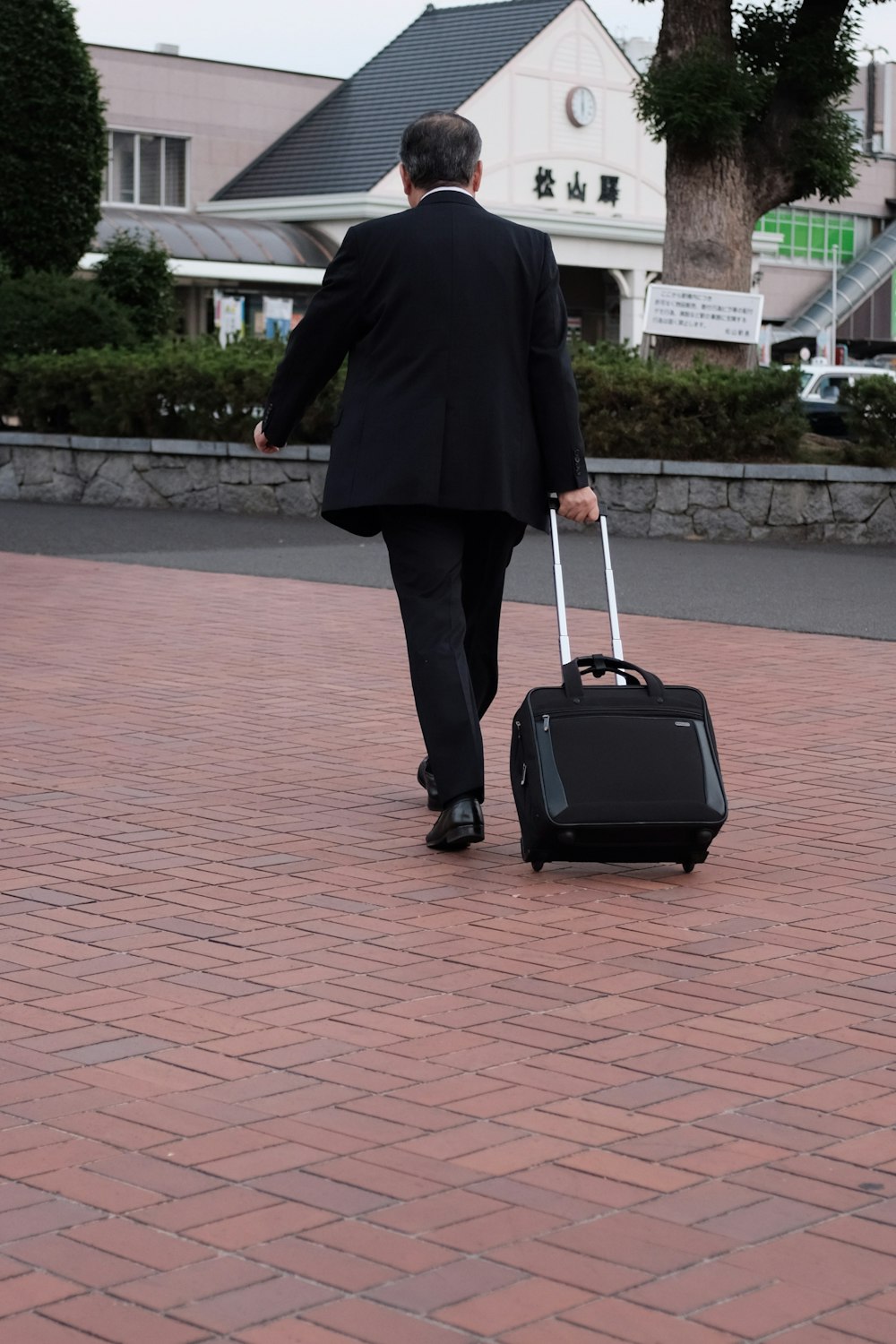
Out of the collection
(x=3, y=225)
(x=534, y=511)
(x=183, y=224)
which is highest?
(x=183, y=224)

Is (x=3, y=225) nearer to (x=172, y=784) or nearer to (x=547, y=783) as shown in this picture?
(x=172, y=784)

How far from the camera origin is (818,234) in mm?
75125

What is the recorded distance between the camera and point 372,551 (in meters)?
15.1

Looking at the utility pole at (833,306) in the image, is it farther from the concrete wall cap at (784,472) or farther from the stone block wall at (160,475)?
the concrete wall cap at (784,472)

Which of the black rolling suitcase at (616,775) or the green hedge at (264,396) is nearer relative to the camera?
the black rolling suitcase at (616,775)

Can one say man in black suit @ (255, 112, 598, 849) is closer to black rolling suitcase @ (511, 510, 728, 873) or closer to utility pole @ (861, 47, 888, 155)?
black rolling suitcase @ (511, 510, 728, 873)

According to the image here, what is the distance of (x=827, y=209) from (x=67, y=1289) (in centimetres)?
7617

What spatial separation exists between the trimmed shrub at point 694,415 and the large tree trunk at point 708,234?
4.17 feet

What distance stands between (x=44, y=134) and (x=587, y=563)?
400 inches

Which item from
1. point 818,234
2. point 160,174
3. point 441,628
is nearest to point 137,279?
point 441,628

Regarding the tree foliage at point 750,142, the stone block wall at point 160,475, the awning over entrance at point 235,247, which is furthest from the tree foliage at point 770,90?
the awning over entrance at point 235,247

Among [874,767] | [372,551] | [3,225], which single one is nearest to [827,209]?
[3,225]

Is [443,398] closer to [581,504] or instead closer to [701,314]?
[581,504]

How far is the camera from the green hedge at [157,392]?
18422mm
